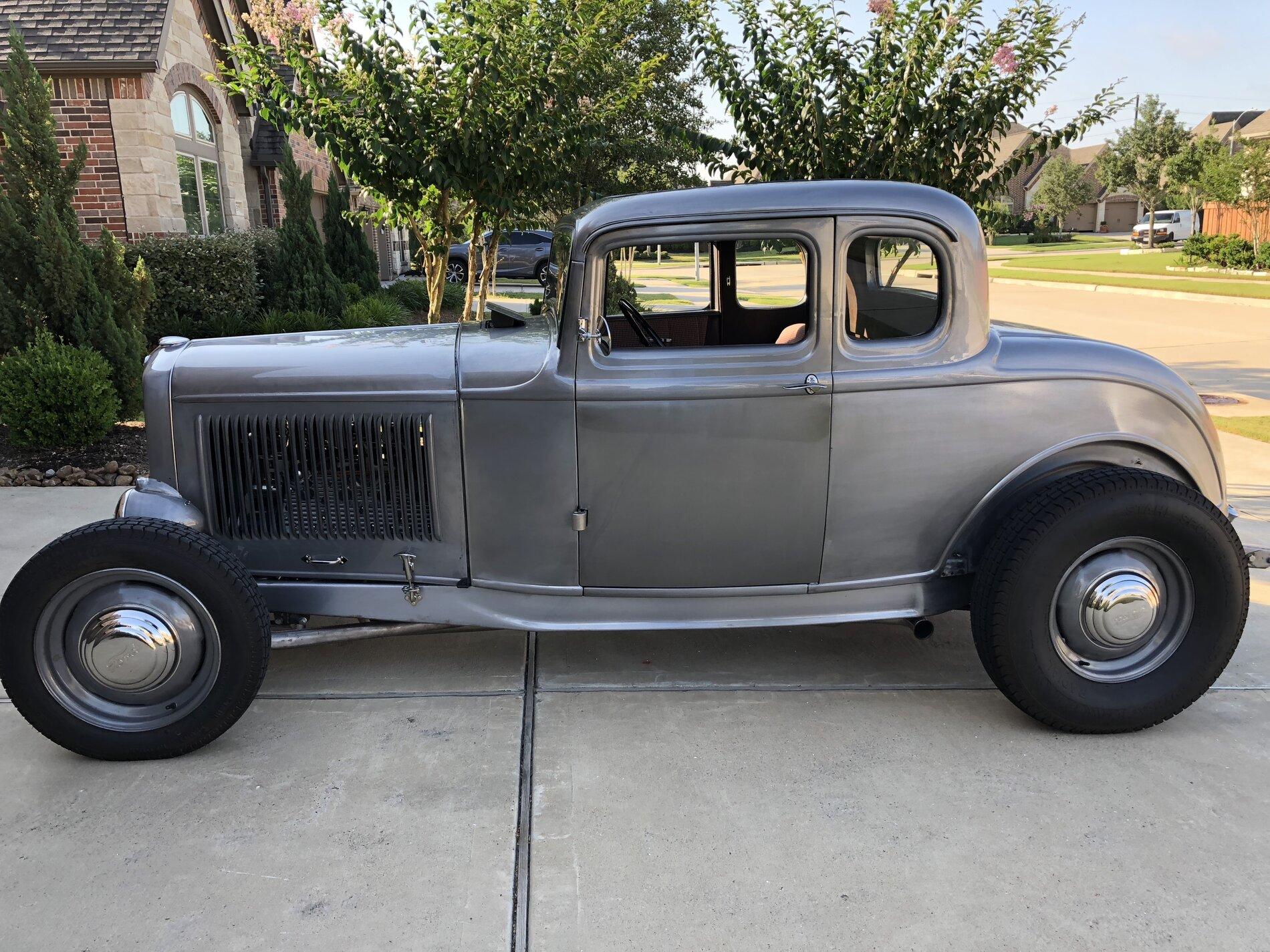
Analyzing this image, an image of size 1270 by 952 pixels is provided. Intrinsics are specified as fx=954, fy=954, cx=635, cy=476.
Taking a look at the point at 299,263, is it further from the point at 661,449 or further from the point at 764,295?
the point at 661,449

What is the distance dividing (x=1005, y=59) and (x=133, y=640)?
5.00 meters

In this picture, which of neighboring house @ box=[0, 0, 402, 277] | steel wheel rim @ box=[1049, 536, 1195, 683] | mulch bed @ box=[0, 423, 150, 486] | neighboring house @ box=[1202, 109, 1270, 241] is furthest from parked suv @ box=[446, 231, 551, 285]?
steel wheel rim @ box=[1049, 536, 1195, 683]

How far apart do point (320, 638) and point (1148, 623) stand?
292 cm

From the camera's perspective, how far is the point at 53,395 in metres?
6.77

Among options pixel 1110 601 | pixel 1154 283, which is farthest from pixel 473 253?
pixel 1154 283

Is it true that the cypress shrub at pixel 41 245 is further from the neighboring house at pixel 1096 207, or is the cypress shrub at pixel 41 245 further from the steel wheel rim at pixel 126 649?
the neighboring house at pixel 1096 207

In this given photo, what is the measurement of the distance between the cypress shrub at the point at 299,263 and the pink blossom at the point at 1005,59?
949 centimetres

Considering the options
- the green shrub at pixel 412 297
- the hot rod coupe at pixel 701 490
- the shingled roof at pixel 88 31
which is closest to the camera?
the hot rod coupe at pixel 701 490

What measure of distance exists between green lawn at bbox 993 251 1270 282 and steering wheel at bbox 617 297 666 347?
2350 cm

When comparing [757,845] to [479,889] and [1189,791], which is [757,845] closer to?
[479,889]

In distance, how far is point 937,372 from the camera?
3324 millimetres

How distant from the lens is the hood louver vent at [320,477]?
11.2 feet

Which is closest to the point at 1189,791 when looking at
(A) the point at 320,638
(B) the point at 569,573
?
(B) the point at 569,573

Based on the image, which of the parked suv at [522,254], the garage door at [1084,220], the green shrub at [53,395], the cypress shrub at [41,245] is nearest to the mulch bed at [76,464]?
the green shrub at [53,395]
